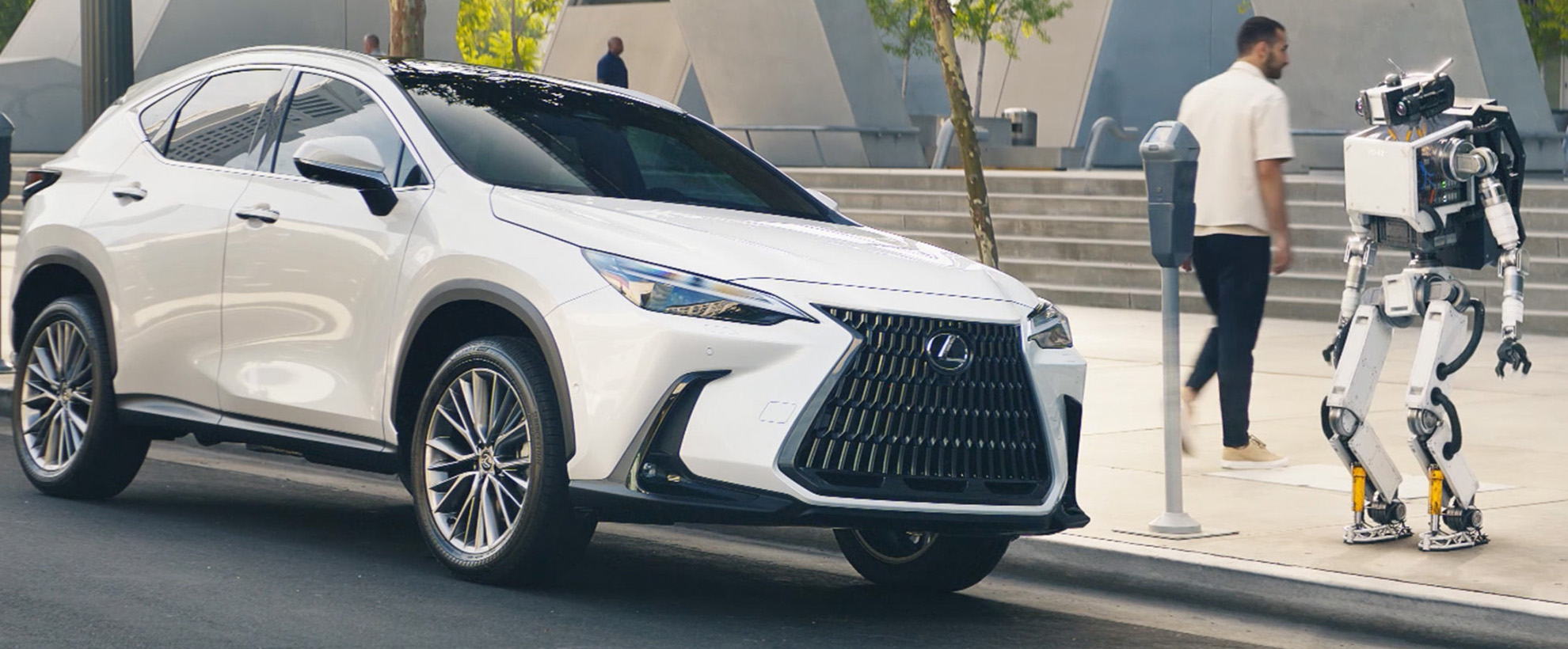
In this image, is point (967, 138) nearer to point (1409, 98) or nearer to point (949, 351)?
point (1409, 98)

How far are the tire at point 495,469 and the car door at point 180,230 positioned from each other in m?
1.28

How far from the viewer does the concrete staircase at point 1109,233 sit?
17422mm

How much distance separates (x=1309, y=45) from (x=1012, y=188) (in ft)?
18.6

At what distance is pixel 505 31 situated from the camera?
8019 centimetres

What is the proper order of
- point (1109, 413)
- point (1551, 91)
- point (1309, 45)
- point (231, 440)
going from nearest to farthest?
point (231, 440) < point (1109, 413) < point (1309, 45) < point (1551, 91)

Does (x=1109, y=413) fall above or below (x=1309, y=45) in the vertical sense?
below

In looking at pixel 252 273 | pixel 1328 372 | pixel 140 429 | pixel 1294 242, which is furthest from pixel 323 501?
pixel 1294 242

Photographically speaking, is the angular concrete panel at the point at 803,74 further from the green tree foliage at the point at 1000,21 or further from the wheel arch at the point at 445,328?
the wheel arch at the point at 445,328

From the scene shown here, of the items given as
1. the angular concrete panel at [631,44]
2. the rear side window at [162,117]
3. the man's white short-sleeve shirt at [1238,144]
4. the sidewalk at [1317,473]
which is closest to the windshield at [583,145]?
the rear side window at [162,117]

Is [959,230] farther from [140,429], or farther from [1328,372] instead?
[140,429]

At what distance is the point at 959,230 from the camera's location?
71.0 ft

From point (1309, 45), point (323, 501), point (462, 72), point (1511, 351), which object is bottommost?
point (323, 501)

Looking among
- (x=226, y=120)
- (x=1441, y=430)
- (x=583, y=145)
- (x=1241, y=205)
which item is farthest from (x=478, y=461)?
(x=1241, y=205)

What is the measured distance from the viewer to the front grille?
5973mm
